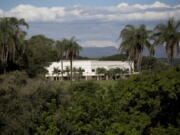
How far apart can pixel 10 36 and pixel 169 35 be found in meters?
19.0

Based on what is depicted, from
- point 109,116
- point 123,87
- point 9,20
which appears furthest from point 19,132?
point 9,20

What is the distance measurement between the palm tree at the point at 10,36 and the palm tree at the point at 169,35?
17215 millimetres

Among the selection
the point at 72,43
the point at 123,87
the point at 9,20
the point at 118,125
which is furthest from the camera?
the point at 72,43

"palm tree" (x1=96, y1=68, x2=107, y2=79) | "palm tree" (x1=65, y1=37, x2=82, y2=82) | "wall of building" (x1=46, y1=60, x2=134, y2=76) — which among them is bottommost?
"palm tree" (x1=96, y1=68, x2=107, y2=79)

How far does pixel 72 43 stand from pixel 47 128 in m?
35.7

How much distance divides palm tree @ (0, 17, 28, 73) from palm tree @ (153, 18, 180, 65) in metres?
17.2

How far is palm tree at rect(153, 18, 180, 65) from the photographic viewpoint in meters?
29.6

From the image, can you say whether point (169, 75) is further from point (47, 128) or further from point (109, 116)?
point (47, 128)

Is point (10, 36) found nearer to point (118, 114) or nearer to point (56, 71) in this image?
point (118, 114)

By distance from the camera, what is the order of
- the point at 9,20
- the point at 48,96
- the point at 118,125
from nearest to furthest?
the point at 118,125
the point at 48,96
the point at 9,20

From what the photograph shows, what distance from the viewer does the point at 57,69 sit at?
4437 inches

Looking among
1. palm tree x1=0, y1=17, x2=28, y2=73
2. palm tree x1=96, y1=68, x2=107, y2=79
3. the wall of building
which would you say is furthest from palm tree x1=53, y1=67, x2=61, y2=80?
palm tree x1=0, y1=17, x2=28, y2=73

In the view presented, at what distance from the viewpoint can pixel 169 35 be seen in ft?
96.7

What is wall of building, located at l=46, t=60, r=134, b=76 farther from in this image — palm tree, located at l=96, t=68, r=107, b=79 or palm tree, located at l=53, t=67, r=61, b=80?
palm tree, located at l=96, t=68, r=107, b=79
